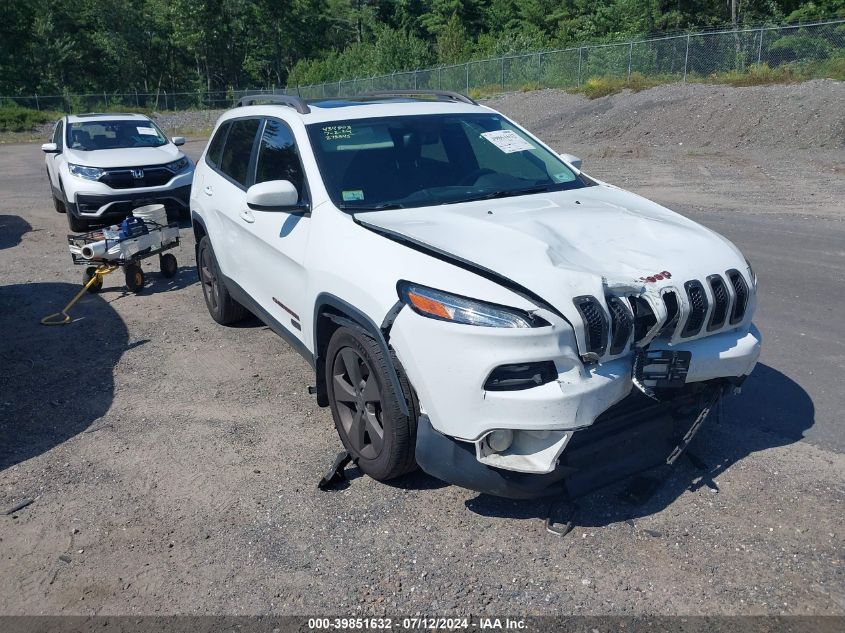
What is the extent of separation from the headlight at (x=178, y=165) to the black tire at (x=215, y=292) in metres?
5.40

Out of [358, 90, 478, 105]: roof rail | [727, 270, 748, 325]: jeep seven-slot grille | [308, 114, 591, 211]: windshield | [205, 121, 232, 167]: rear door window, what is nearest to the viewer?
[727, 270, 748, 325]: jeep seven-slot grille

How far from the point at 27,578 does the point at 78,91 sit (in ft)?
238

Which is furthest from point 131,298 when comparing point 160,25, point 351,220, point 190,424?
point 160,25

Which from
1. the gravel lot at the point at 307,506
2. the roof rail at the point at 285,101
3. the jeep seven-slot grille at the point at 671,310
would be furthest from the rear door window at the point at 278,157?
the jeep seven-slot grille at the point at 671,310

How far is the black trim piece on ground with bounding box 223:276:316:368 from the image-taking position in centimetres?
459

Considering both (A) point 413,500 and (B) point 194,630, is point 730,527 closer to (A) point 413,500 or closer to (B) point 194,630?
(A) point 413,500

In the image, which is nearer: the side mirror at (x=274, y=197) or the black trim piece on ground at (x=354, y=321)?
the black trim piece on ground at (x=354, y=321)

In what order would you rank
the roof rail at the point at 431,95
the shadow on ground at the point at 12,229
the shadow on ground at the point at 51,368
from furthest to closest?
the shadow on ground at the point at 12,229
the roof rail at the point at 431,95
the shadow on ground at the point at 51,368

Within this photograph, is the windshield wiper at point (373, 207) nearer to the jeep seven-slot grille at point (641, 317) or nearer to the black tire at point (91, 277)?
the jeep seven-slot grille at point (641, 317)

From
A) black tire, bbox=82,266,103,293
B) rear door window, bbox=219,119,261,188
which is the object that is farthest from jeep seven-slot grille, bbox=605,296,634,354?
black tire, bbox=82,266,103,293

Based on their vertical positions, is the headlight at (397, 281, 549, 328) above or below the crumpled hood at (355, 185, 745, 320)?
below

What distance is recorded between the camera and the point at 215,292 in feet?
21.5

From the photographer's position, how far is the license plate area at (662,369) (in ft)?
10.9

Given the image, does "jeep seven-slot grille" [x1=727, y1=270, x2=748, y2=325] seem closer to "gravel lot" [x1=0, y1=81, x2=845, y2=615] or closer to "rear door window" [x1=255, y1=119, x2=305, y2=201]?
"gravel lot" [x1=0, y1=81, x2=845, y2=615]
